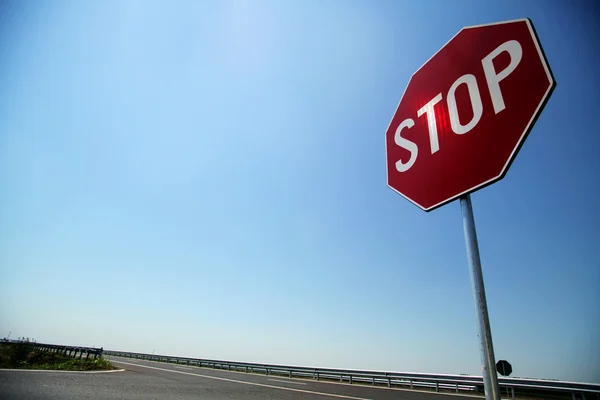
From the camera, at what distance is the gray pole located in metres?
1.24

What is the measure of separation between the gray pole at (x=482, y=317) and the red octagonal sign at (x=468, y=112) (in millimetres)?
254

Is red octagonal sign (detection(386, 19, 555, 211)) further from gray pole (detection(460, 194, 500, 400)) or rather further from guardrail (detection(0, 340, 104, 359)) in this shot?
guardrail (detection(0, 340, 104, 359))

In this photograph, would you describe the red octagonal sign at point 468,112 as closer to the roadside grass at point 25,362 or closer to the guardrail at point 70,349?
the roadside grass at point 25,362

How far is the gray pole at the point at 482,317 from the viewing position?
124cm

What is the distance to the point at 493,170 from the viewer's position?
1449mm

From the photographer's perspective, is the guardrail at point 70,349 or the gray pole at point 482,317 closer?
the gray pole at point 482,317

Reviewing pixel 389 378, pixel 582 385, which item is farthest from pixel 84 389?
pixel 582 385

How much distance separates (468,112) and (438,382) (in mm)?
14353

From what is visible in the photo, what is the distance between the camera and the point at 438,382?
12266mm

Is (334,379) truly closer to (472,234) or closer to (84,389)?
(84,389)

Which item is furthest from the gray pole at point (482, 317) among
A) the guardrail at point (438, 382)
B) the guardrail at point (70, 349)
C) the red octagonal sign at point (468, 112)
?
the guardrail at point (70, 349)

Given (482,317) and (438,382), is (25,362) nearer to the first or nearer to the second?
(482,317)

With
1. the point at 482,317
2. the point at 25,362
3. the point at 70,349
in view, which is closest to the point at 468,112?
the point at 482,317

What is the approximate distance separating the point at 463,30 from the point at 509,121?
2.58 ft
